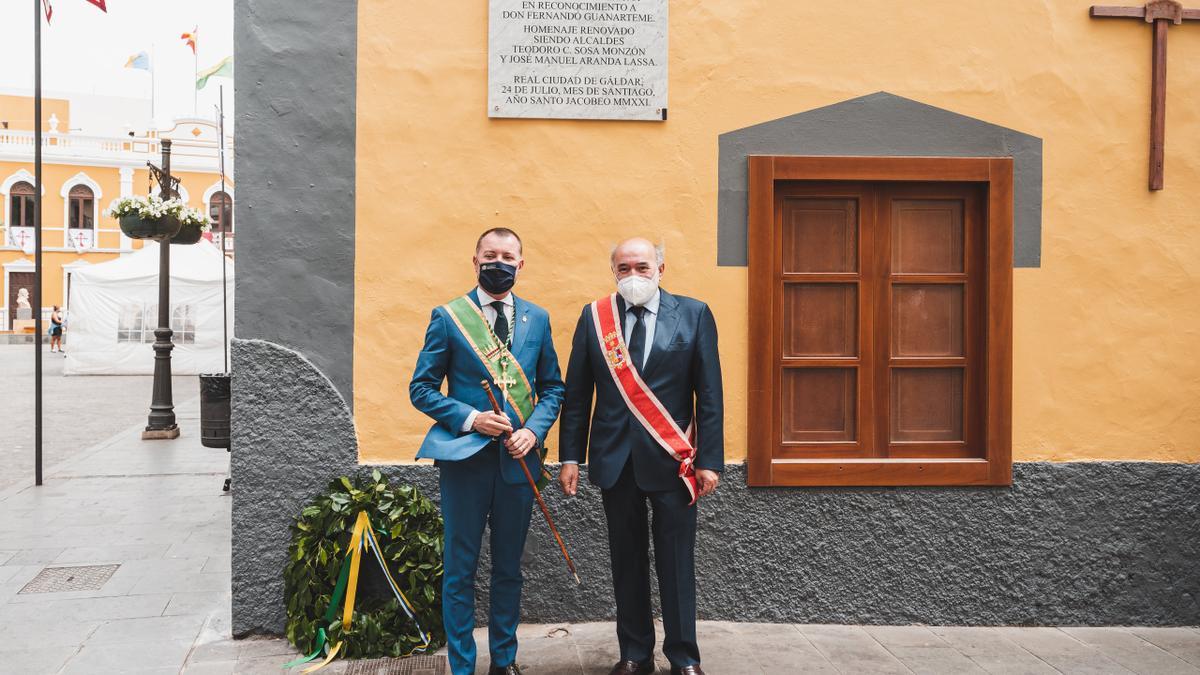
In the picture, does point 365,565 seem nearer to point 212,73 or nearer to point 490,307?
point 490,307

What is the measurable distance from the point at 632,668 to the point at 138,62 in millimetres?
40824

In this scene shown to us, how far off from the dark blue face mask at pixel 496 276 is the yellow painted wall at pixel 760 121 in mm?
845

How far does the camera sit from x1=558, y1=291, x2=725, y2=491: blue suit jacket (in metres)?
4.21

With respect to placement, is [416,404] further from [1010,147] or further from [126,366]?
[126,366]

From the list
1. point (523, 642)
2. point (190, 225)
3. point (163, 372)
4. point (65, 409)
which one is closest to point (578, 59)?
point (523, 642)

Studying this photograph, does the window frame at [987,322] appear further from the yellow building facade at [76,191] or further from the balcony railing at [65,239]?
the balcony railing at [65,239]

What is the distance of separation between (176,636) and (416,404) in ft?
7.12

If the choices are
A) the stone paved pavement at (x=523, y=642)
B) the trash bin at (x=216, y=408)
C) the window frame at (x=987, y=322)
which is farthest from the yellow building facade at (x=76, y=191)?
the window frame at (x=987, y=322)

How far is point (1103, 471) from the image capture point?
5.23 meters

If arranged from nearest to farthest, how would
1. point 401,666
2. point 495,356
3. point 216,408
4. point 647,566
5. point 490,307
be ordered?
1. point 495,356
2. point 490,307
3. point 647,566
4. point 401,666
5. point 216,408

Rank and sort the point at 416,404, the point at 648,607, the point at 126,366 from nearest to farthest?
the point at 416,404
the point at 648,607
the point at 126,366

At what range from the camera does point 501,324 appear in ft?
14.1

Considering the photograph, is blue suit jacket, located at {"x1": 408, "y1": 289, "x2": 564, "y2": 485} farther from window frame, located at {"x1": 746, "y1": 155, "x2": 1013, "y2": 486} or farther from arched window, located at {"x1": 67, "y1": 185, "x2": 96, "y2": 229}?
arched window, located at {"x1": 67, "y1": 185, "x2": 96, "y2": 229}

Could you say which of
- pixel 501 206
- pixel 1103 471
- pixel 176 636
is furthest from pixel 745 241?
pixel 176 636
